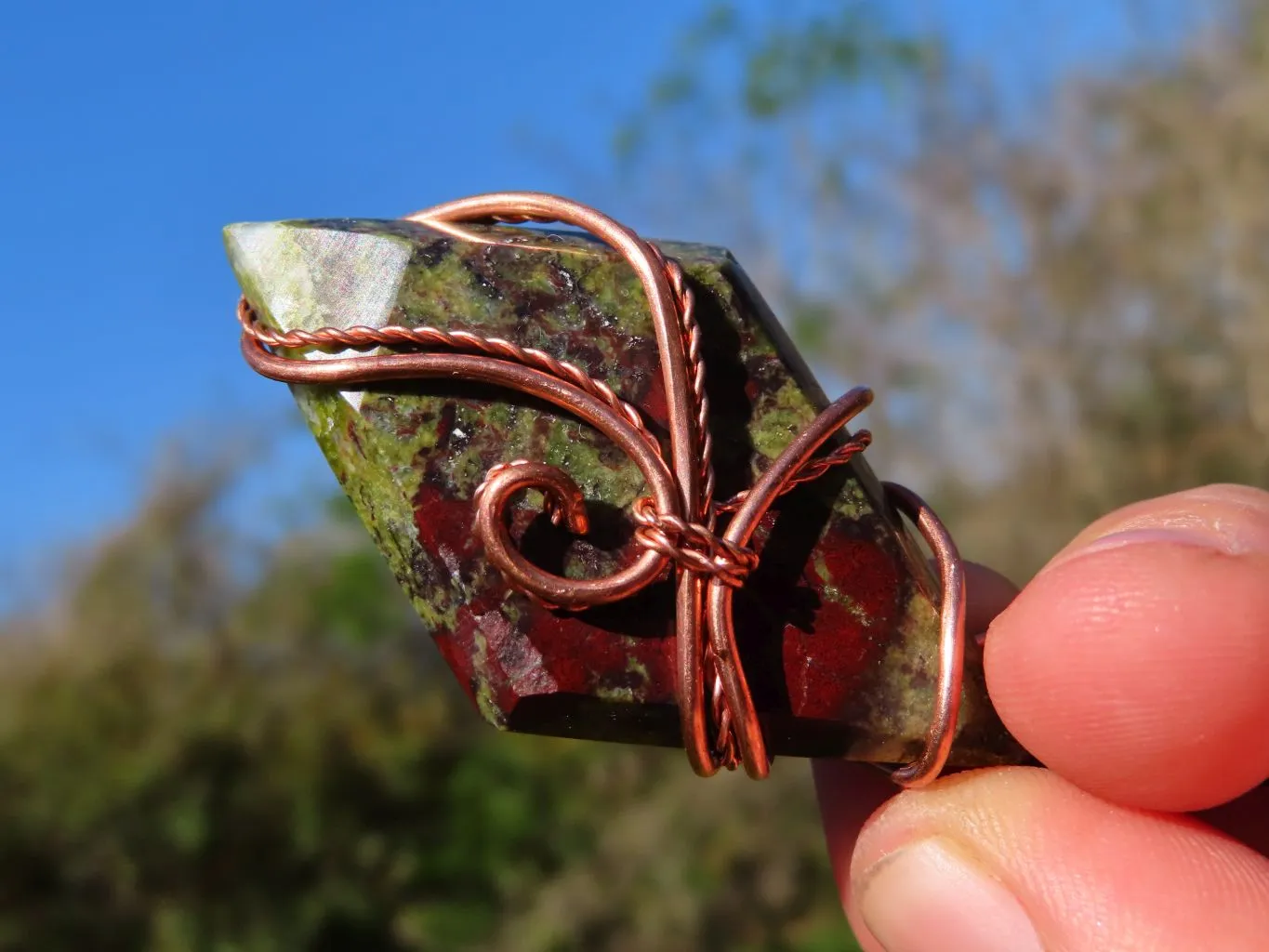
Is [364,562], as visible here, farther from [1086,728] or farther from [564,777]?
[1086,728]

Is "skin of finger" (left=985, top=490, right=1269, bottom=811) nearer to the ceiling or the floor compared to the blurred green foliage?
nearer to the ceiling

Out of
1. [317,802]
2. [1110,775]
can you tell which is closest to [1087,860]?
[1110,775]

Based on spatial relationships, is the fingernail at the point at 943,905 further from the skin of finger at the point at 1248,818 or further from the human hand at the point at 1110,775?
the skin of finger at the point at 1248,818

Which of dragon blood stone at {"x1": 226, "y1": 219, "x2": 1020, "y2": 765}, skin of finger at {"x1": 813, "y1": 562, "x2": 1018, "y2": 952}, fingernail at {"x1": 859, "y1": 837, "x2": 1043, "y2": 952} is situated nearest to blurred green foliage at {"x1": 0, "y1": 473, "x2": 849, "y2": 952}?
skin of finger at {"x1": 813, "y1": 562, "x2": 1018, "y2": 952}

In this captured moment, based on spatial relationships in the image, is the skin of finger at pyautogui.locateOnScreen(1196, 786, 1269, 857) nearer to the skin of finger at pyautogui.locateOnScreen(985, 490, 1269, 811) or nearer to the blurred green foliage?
the skin of finger at pyautogui.locateOnScreen(985, 490, 1269, 811)

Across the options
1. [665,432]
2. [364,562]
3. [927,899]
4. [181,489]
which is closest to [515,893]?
[364,562]

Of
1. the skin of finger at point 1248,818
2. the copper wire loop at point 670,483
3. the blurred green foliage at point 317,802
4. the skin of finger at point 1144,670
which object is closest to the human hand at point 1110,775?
the skin of finger at point 1144,670
